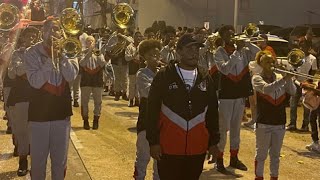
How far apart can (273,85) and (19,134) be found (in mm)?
3702

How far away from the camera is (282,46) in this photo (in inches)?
742

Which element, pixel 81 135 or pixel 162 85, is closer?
pixel 162 85

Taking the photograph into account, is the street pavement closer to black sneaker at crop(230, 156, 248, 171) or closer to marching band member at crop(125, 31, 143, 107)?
black sneaker at crop(230, 156, 248, 171)

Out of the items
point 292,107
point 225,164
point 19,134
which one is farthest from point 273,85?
point 292,107

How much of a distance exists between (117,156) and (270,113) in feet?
9.88

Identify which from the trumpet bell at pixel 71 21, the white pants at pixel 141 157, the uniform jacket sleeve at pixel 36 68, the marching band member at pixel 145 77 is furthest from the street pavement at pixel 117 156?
the uniform jacket sleeve at pixel 36 68

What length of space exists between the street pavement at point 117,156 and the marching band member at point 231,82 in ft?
2.24

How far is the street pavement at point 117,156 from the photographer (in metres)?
7.14

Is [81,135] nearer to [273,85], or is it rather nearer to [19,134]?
[19,134]

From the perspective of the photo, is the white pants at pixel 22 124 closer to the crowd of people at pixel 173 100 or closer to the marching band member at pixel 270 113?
the crowd of people at pixel 173 100

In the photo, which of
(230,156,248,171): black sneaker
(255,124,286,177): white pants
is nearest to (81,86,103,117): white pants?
(230,156,248,171): black sneaker

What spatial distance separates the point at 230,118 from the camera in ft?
24.0

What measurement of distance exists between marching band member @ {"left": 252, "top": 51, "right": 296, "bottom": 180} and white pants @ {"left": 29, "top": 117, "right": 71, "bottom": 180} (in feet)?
8.45

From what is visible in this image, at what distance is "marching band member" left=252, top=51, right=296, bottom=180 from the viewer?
6184mm
